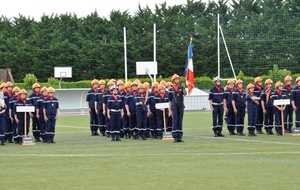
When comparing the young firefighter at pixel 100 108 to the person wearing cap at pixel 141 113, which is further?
the young firefighter at pixel 100 108

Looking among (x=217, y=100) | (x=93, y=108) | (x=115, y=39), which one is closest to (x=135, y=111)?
(x=217, y=100)

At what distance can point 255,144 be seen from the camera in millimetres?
20188

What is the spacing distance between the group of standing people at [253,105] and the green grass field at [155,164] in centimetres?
148

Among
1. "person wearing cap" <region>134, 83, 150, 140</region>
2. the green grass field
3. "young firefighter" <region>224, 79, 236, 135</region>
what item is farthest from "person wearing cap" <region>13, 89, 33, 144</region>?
"young firefighter" <region>224, 79, 236, 135</region>

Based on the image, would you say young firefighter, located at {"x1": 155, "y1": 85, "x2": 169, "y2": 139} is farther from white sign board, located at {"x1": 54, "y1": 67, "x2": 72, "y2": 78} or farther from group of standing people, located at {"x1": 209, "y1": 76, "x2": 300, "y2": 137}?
white sign board, located at {"x1": 54, "y1": 67, "x2": 72, "y2": 78}

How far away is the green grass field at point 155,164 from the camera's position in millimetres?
12445

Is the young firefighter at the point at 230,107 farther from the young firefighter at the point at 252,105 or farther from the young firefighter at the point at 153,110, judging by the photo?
the young firefighter at the point at 153,110

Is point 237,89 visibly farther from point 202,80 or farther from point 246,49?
point 202,80

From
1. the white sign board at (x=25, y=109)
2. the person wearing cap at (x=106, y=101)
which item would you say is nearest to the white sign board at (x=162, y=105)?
the person wearing cap at (x=106, y=101)

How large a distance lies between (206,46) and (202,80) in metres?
11.1

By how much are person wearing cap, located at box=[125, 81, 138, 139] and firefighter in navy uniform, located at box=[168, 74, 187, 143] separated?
8.27 ft

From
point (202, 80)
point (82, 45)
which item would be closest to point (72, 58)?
point (82, 45)

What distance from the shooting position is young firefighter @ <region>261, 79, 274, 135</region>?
24859 millimetres

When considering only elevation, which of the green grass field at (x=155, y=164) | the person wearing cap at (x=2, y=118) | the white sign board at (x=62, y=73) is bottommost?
the green grass field at (x=155, y=164)
